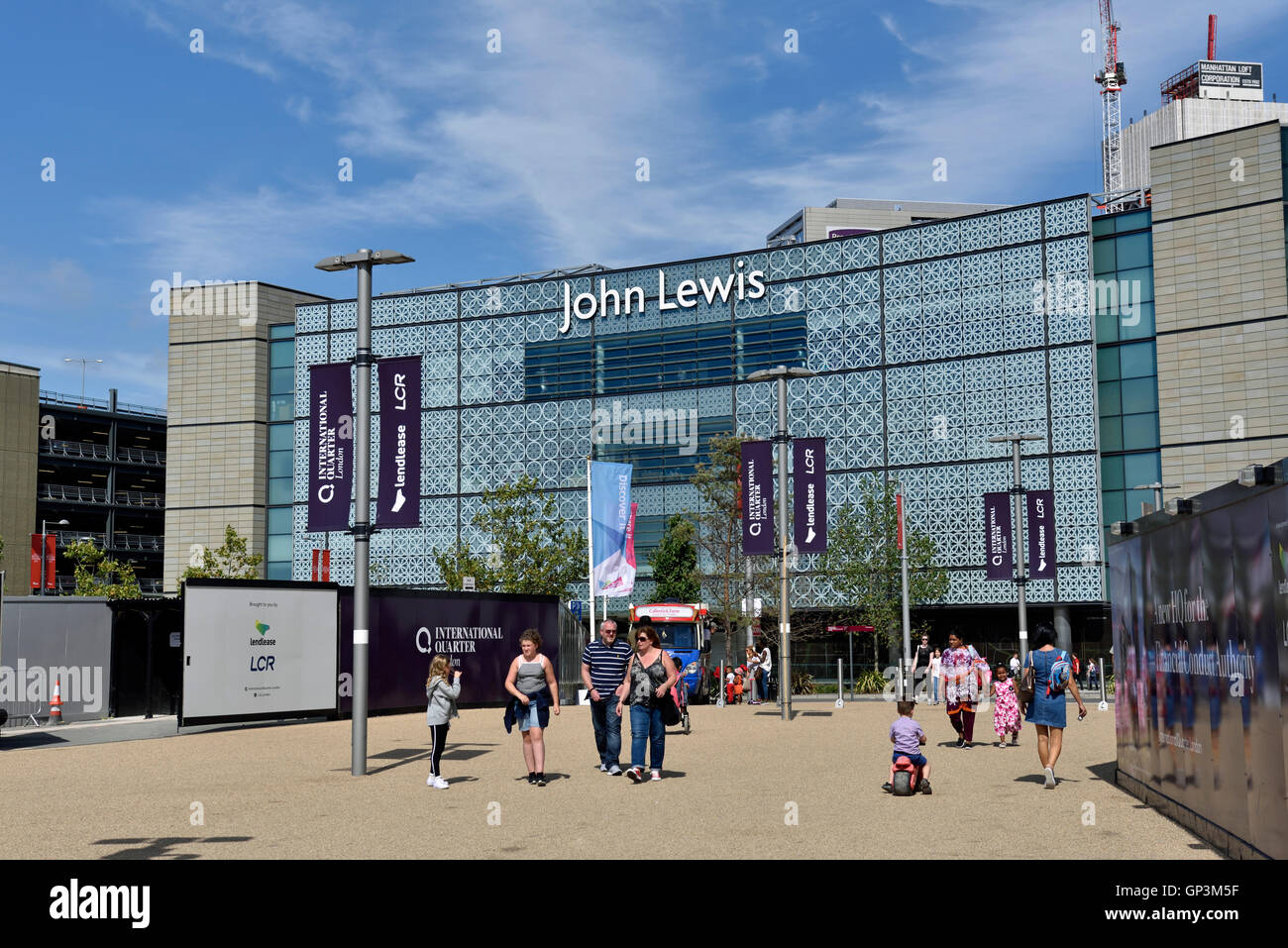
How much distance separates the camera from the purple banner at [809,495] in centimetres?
3238

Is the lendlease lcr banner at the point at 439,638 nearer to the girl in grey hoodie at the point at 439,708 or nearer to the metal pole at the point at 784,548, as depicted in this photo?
the metal pole at the point at 784,548

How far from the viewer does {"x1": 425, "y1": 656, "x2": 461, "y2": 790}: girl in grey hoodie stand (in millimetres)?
15022

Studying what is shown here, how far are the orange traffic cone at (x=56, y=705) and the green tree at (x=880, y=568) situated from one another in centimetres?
3346

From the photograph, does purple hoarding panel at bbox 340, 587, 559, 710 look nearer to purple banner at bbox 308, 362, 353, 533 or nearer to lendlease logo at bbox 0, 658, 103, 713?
lendlease logo at bbox 0, 658, 103, 713

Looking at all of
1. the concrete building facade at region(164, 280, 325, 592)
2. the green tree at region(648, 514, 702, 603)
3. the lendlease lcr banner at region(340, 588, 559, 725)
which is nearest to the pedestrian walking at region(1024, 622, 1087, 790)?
the lendlease lcr banner at region(340, 588, 559, 725)

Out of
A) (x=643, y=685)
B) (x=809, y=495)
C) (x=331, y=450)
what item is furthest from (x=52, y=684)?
(x=643, y=685)

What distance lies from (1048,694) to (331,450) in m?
10.1

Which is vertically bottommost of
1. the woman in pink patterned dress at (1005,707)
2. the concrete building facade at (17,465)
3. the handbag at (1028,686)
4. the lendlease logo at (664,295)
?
the woman in pink patterned dress at (1005,707)

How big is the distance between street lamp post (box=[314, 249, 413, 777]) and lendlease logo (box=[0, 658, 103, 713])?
43.9 feet

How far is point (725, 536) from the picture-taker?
57938 mm

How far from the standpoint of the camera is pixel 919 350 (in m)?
57.9
